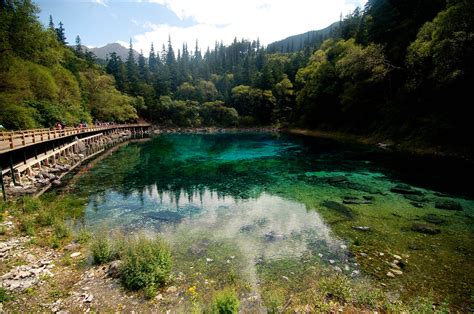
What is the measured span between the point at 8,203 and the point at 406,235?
68.7 ft

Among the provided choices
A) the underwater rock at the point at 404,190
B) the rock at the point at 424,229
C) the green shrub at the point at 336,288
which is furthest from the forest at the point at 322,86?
the green shrub at the point at 336,288

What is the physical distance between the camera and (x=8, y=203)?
14.3m

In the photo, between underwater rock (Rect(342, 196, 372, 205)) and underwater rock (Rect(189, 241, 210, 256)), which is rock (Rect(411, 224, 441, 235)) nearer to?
underwater rock (Rect(342, 196, 372, 205))

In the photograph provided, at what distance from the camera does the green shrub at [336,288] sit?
743 centimetres

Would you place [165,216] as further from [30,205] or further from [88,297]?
[88,297]

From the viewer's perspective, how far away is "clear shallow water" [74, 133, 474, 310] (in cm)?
948

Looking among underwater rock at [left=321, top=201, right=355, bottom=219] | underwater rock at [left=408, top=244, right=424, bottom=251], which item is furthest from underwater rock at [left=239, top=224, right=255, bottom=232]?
underwater rock at [left=408, top=244, right=424, bottom=251]

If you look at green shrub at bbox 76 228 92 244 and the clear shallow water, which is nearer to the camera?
the clear shallow water

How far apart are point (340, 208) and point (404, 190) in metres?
6.94

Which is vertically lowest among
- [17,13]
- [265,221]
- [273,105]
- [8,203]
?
[265,221]

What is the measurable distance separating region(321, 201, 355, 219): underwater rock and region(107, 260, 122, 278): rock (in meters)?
11.7

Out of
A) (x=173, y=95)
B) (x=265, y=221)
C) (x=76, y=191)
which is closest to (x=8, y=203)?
(x=76, y=191)

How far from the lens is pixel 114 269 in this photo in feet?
28.2

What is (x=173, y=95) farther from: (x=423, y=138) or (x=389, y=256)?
(x=389, y=256)
